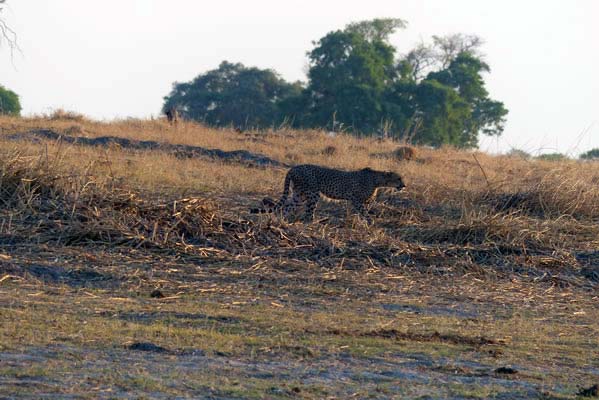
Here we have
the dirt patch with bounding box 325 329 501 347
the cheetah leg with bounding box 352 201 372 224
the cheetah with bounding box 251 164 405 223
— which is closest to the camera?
the dirt patch with bounding box 325 329 501 347

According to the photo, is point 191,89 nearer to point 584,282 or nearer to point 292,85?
point 292,85

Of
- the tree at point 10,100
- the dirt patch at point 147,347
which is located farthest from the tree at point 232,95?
the dirt patch at point 147,347

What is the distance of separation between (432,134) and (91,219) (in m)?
22.4

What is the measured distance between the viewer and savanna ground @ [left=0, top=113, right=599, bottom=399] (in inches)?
211

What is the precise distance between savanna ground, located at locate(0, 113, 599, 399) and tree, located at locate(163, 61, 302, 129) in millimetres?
23122

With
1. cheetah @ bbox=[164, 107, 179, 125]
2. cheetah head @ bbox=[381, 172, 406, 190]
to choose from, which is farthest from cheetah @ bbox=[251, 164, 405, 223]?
cheetah @ bbox=[164, 107, 179, 125]

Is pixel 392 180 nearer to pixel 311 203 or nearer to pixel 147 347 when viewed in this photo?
pixel 311 203

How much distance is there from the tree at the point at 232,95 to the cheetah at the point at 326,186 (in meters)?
23.8

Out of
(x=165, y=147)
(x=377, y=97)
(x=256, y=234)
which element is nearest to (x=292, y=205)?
(x=256, y=234)

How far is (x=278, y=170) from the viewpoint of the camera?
1636cm

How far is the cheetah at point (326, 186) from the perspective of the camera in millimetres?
12508

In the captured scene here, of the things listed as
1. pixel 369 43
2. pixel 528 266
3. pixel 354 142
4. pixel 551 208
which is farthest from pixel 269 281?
pixel 369 43

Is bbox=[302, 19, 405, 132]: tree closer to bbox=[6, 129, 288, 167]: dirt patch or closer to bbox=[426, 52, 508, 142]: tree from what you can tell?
bbox=[426, 52, 508, 142]: tree

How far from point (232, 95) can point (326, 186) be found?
88.8 ft
